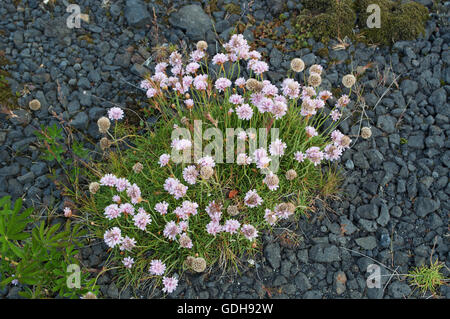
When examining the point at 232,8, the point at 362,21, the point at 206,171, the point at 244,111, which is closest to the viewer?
the point at 206,171

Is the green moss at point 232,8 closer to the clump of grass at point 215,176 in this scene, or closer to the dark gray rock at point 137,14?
the dark gray rock at point 137,14

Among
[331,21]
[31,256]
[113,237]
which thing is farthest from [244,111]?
[331,21]

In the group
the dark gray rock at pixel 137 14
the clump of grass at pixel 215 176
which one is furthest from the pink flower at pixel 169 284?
the dark gray rock at pixel 137 14

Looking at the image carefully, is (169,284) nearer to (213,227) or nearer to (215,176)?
(213,227)

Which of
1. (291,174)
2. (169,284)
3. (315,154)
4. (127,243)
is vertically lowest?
(169,284)

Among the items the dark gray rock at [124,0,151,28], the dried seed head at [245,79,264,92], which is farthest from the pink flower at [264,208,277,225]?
the dark gray rock at [124,0,151,28]
